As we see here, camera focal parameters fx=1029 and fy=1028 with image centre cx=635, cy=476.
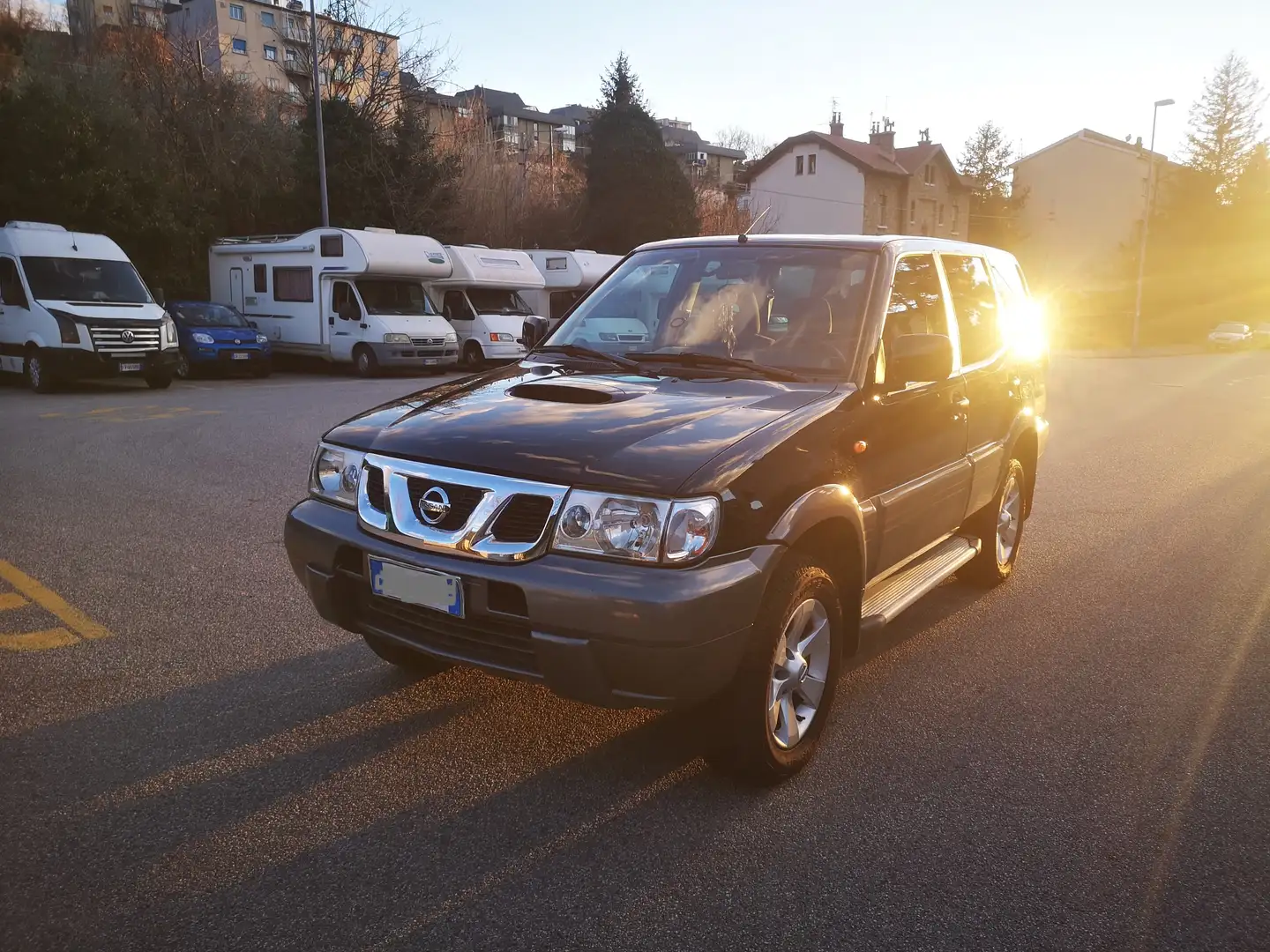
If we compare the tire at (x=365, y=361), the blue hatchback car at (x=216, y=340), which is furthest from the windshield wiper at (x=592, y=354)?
the blue hatchback car at (x=216, y=340)

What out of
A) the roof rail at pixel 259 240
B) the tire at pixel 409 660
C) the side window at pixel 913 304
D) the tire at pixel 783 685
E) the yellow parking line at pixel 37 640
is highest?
the roof rail at pixel 259 240

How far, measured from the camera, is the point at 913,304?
4.52 meters

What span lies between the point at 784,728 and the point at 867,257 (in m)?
2.04

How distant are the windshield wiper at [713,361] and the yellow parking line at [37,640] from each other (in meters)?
2.91

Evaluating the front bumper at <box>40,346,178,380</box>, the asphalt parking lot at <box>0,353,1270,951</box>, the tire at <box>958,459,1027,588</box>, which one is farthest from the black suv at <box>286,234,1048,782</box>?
the front bumper at <box>40,346,178,380</box>

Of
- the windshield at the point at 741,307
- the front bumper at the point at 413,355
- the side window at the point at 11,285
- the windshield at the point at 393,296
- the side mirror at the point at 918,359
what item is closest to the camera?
the side mirror at the point at 918,359

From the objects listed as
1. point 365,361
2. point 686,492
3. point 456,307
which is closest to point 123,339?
point 365,361

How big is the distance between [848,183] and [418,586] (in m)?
59.2

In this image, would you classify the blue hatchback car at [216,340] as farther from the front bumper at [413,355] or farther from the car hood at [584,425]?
the car hood at [584,425]

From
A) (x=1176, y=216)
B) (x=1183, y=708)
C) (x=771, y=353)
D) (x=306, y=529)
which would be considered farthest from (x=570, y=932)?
(x=1176, y=216)

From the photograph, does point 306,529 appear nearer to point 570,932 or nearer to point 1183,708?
point 570,932

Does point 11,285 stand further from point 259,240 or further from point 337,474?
point 337,474

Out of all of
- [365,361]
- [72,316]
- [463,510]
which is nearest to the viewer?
[463,510]

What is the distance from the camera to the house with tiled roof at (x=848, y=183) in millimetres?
58125
